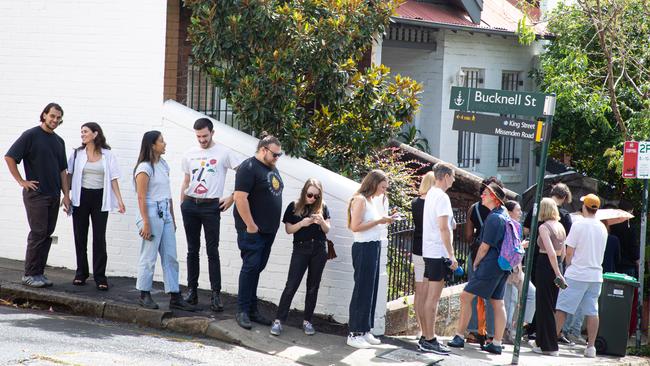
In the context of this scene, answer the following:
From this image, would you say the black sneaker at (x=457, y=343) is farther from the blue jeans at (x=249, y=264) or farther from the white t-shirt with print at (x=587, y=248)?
the blue jeans at (x=249, y=264)

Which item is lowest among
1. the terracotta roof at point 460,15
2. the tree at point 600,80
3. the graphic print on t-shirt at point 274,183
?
the graphic print on t-shirt at point 274,183

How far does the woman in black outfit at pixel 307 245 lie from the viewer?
930 cm

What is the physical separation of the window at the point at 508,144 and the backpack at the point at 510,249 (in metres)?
9.46

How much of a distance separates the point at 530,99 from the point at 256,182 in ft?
9.36

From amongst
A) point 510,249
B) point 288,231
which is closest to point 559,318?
point 510,249

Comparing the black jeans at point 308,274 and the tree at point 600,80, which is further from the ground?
the tree at point 600,80

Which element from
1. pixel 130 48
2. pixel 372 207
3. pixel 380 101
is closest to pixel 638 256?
pixel 380 101

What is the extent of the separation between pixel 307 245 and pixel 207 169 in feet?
4.18

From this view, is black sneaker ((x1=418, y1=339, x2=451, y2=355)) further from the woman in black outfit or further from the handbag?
the handbag

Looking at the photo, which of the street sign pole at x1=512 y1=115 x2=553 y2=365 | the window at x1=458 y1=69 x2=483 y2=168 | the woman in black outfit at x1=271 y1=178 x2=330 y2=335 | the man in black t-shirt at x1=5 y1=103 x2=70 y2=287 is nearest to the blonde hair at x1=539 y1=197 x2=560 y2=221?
the street sign pole at x1=512 y1=115 x2=553 y2=365

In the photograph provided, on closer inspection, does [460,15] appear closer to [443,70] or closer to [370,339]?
[443,70]

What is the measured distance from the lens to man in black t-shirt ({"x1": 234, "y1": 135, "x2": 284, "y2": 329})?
916 centimetres

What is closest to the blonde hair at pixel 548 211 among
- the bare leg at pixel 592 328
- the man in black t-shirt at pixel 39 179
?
the bare leg at pixel 592 328

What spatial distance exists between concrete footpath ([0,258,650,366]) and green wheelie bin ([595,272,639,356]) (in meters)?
0.75
